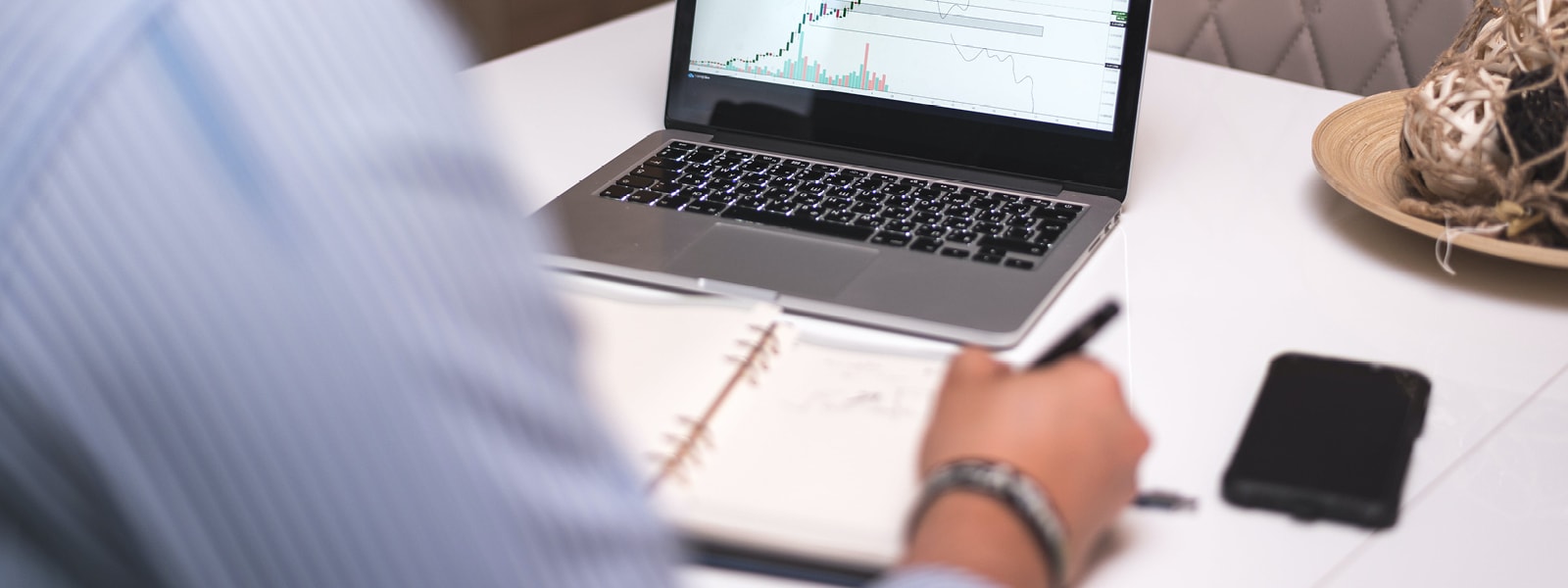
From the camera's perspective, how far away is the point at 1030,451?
19.7 inches

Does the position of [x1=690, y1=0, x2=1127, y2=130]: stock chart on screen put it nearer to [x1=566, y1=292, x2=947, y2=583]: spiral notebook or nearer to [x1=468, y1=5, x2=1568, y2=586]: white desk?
[x1=468, y1=5, x2=1568, y2=586]: white desk

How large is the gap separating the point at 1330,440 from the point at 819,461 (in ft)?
0.77

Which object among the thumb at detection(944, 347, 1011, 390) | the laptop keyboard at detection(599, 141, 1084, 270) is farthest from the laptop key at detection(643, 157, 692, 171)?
the thumb at detection(944, 347, 1011, 390)

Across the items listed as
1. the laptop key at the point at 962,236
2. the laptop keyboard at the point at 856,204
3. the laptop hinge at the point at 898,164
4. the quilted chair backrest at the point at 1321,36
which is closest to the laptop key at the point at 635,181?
the laptop keyboard at the point at 856,204

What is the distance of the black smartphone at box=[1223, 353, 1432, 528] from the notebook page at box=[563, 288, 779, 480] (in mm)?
241

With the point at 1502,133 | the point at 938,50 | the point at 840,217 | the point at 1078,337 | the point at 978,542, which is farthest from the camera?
the point at 938,50

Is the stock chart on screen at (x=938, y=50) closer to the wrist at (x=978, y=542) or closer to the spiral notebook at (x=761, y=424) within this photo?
the spiral notebook at (x=761, y=424)

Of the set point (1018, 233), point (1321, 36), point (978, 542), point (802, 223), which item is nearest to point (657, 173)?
point (802, 223)

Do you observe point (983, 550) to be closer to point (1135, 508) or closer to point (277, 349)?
point (1135, 508)

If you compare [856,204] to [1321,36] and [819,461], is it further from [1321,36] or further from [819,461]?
[1321,36]

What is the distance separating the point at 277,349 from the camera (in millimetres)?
312

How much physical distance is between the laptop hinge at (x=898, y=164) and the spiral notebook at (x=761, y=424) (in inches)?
10.8

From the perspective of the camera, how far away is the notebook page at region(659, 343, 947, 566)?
0.52 m

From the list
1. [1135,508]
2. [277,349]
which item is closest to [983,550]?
[1135,508]
